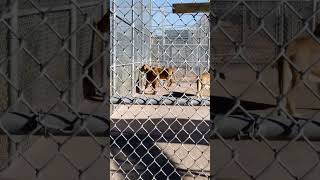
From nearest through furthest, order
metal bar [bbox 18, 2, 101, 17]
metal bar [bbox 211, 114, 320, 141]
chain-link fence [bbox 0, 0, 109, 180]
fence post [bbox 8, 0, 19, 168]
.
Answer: metal bar [bbox 211, 114, 320, 141], chain-link fence [bbox 0, 0, 109, 180], metal bar [bbox 18, 2, 101, 17], fence post [bbox 8, 0, 19, 168]

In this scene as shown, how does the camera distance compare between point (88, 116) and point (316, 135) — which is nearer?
point (316, 135)

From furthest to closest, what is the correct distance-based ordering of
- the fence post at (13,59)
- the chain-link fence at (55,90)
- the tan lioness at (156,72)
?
the tan lioness at (156,72) → the fence post at (13,59) → the chain-link fence at (55,90)

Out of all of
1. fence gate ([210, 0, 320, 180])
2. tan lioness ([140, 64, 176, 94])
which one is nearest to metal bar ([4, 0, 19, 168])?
fence gate ([210, 0, 320, 180])

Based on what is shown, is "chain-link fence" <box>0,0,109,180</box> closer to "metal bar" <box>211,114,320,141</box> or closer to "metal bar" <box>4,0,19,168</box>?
"metal bar" <box>4,0,19,168</box>

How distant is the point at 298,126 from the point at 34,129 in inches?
35.0

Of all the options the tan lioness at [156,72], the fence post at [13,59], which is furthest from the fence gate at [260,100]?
the tan lioness at [156,72]

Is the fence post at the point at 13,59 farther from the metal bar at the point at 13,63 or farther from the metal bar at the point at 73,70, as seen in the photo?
the metal bar at the point at 73,70

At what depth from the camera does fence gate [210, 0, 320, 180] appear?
173 cm

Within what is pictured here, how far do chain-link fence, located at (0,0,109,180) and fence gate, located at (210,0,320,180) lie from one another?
1.45ft

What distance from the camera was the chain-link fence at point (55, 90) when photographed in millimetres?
1825

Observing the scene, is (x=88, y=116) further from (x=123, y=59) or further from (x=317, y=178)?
(x=123, y=59)

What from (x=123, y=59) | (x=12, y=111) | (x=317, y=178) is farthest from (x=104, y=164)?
(x=123, y=59)

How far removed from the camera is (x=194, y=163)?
5.42 meters

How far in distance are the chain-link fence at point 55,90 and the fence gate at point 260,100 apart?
44 cm
